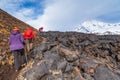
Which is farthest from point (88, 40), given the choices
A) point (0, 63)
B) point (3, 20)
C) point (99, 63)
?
point (0, 63)

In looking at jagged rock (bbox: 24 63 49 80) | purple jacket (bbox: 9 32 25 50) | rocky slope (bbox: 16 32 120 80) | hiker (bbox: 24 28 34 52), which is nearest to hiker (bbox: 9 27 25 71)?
purple jacket (bbox: 9 32 25 50)

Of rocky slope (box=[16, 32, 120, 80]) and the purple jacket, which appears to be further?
the purple jacket

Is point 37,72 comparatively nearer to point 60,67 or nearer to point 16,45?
point 60,67

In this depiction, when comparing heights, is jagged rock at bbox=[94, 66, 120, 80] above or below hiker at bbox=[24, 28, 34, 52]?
below

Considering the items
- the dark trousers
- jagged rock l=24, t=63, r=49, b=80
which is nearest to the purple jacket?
the dark trousers

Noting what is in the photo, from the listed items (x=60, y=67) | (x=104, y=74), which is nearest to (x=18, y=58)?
(x=60, y=67)

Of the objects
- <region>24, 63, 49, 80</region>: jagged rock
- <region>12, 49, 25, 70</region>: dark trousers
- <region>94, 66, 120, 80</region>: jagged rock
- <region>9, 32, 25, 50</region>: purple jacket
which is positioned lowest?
<region>94, 66, 120, 80</region>: jagged rock

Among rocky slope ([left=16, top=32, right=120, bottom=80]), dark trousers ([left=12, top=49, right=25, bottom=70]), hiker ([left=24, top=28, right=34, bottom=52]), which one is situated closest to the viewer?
rocky slope ([left=16, top=32, right=120, bottom=80])

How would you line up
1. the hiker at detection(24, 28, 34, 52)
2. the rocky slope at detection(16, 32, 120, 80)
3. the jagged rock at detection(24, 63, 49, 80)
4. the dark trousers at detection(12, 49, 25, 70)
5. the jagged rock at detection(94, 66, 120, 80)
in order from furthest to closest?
the hiker at detection(24, 28, 34, 52), the dark trousers at detection(12, 49, 25, 70), the jagged rock at detection(94, 66, 120, 80), the rocky slope at detection(16, 32, 120, 80), the jagged rock at detection(24, 63, 49, 80)

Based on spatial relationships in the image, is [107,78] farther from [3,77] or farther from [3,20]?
[3,20]

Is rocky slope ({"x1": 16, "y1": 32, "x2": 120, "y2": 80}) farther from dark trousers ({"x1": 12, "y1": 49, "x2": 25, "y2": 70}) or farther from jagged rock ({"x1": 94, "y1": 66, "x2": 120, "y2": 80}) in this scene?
dark trousers ({"x1": 12, "y1": 49, "x2": 25, "y2": 70})

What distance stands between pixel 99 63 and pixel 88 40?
19760mm

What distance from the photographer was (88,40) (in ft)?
152

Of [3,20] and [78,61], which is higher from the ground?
[3,20]
